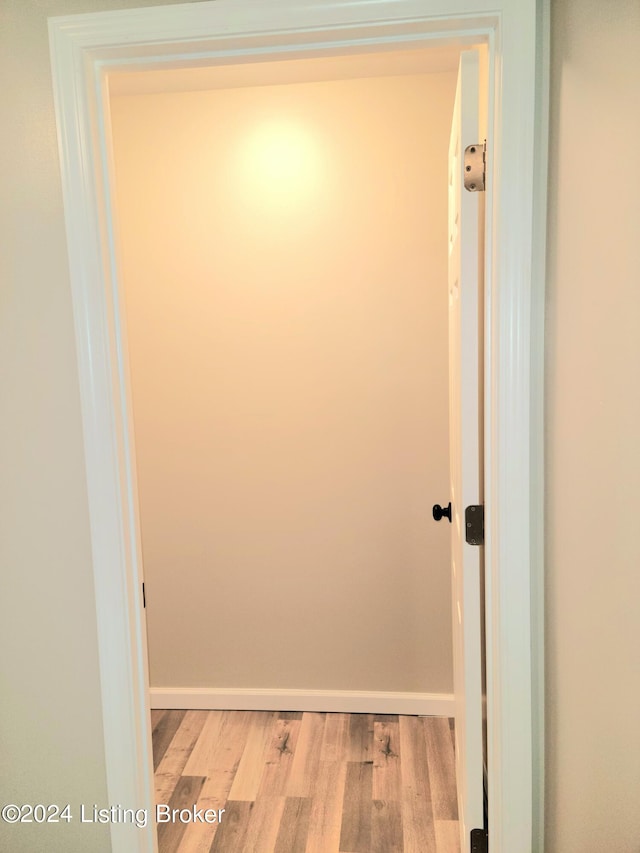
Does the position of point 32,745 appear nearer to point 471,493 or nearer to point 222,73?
point 471,493

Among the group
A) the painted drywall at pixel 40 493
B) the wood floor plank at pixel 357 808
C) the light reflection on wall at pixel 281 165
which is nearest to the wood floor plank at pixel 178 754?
the wood floor plank at pixel 357 808

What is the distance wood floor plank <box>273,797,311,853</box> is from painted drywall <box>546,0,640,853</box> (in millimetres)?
991

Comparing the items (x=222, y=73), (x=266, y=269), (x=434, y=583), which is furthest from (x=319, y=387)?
(x=222, y=73)

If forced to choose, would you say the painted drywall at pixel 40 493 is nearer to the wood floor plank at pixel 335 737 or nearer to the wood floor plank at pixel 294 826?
the wood floor plank at pixel 294 826

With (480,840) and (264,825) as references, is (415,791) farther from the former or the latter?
(480,840)

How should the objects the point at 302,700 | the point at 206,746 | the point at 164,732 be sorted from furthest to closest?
the point at 302,700 → the point at 164,732 → the point at 206,746

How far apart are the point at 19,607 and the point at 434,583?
5.66 ft

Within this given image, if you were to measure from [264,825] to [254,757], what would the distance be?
1.29 ft

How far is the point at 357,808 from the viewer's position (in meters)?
2.36

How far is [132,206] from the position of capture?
2865mm

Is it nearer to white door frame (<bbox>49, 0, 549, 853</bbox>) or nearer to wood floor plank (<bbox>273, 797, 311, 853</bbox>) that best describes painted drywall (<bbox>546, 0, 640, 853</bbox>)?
white door frame (<bbox>49, 0, 549, 853</bbox>)

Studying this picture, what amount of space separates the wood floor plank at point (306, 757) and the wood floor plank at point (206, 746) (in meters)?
0.32

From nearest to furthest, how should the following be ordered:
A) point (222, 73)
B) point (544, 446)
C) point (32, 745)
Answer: point (544, 446) → point (32, 745) → point (222, 73)

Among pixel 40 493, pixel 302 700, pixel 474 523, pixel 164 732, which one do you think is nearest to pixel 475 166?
pixel 474 523
